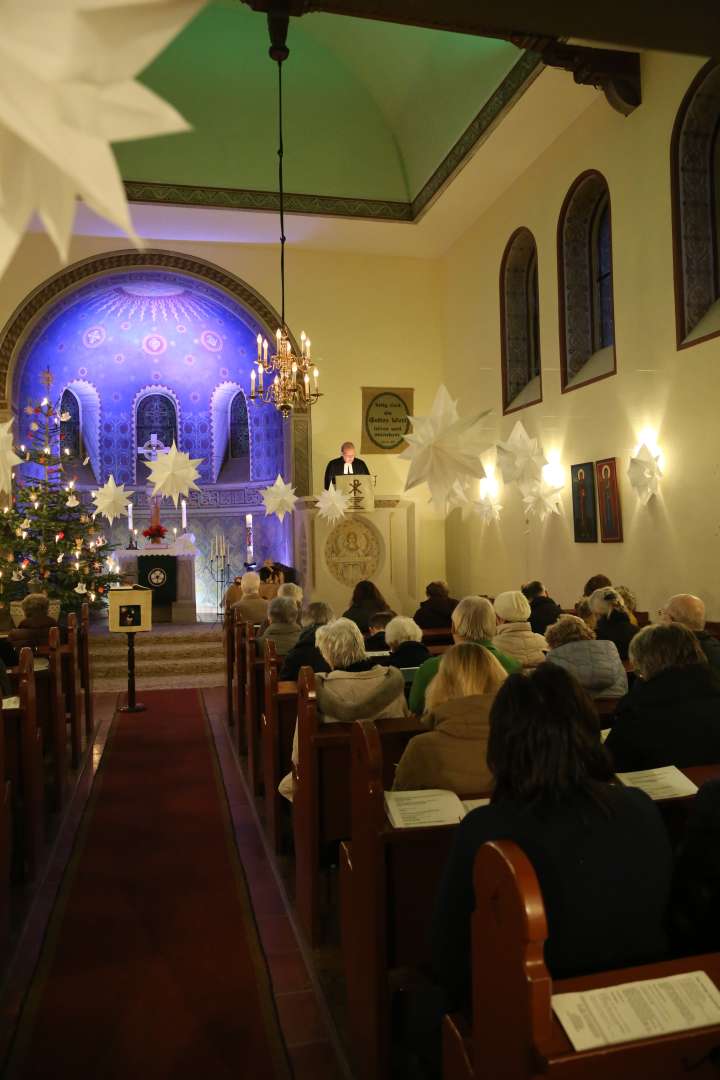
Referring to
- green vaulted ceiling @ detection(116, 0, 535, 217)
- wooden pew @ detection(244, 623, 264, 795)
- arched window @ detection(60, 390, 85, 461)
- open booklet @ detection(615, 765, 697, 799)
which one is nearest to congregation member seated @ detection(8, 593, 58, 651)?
wooden pew @ detection(244, 623, 264, 795)

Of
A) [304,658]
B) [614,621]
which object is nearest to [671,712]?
[304,658]

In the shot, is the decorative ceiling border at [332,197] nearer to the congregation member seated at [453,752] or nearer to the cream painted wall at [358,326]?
the cream painted wall at [358,326]

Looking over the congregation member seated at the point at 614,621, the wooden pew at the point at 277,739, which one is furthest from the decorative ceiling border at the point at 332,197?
the wooden pew at the point at 277,739

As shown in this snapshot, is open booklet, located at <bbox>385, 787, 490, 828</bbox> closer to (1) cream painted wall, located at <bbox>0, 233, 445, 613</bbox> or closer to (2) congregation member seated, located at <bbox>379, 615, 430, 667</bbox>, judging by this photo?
(2) congregation member seated, located at <bbox>379, 615, 430, 667</bbox>

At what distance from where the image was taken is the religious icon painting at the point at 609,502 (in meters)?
8.28

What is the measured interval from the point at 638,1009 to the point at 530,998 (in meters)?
0.25

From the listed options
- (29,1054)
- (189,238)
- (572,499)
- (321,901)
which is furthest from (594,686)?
(189,238)

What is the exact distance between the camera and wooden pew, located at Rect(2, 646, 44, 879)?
4.09 metres

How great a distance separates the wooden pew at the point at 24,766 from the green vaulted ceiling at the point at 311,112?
8.62m

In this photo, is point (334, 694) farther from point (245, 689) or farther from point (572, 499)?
point (572, 499)

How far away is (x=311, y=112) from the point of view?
1163cm

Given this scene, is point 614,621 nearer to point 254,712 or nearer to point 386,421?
point 254,712

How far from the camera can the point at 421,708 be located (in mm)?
3807

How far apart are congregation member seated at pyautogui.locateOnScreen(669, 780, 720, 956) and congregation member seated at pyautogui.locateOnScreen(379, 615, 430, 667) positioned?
3.00 m
